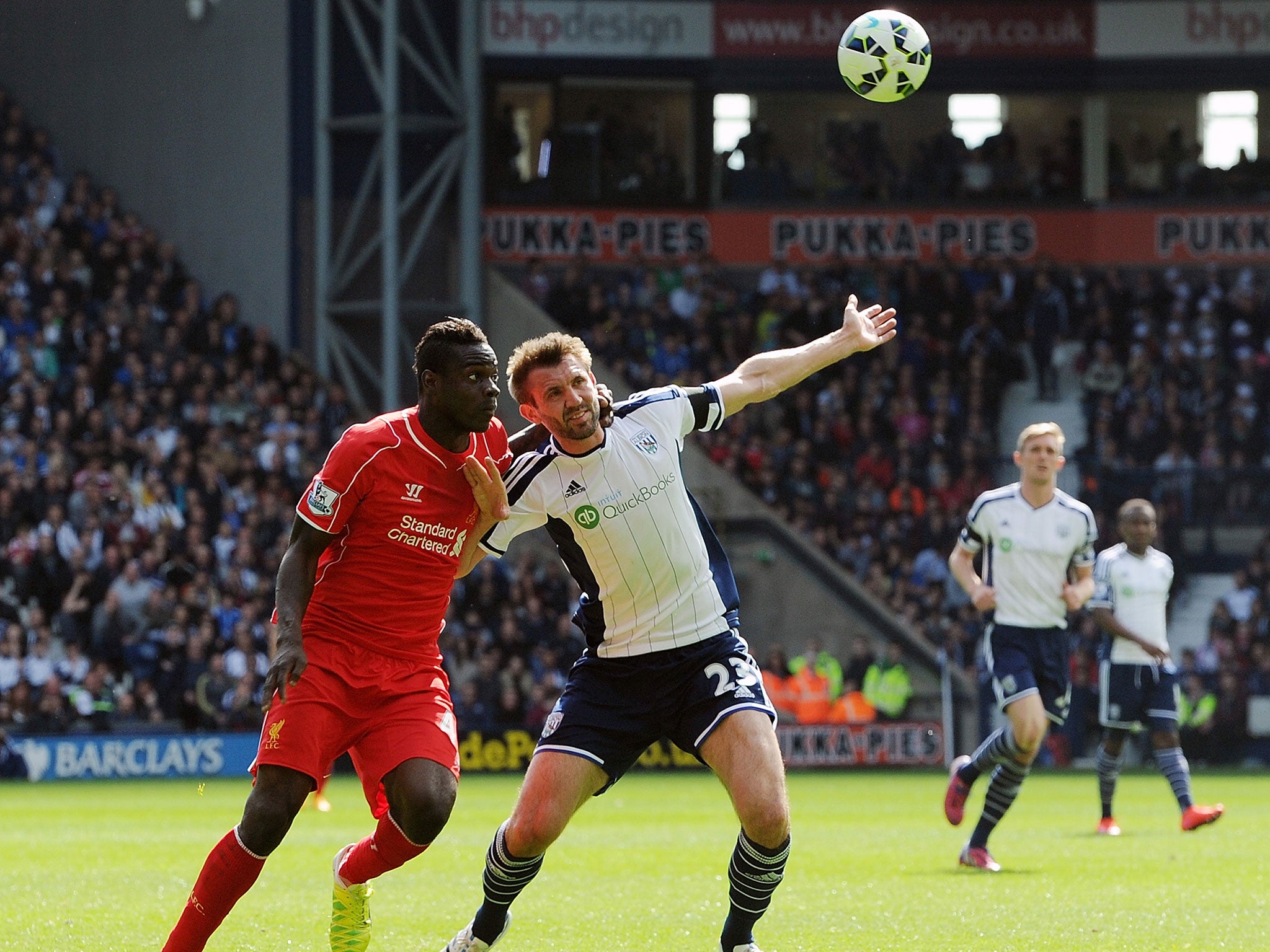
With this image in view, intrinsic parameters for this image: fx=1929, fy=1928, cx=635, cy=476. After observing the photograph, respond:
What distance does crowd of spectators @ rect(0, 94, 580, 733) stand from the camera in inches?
861

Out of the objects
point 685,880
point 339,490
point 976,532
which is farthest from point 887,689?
point 339,490

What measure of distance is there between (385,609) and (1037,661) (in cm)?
583

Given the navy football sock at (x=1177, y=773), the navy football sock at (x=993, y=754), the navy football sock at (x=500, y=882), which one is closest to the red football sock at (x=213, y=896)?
the navy football sock at (x=500, y=882)

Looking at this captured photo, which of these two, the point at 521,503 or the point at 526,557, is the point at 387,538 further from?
the point at 526,557

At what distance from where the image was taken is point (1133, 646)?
14.5 m

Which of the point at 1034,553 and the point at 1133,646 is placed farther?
the point at 1133,646

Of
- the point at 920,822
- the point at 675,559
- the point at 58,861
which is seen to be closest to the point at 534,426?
the point at 675,559

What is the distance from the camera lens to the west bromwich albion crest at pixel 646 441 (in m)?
7.17

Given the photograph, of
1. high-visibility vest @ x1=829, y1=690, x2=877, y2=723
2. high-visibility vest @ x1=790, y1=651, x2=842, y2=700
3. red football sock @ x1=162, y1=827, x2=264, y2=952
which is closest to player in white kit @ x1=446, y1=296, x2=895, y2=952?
red football sock @ x1=162, y1=827, x2=264, y2=952

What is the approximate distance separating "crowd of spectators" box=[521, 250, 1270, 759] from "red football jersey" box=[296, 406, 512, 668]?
18.5 meters

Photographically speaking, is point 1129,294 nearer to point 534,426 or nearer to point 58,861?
point 58,861

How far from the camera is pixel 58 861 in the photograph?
12.3m

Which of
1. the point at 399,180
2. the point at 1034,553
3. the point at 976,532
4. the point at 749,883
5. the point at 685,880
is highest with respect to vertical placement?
the point at 399,180

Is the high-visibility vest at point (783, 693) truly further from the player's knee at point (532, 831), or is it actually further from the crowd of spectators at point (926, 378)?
the player's knee at point (532, 831)
